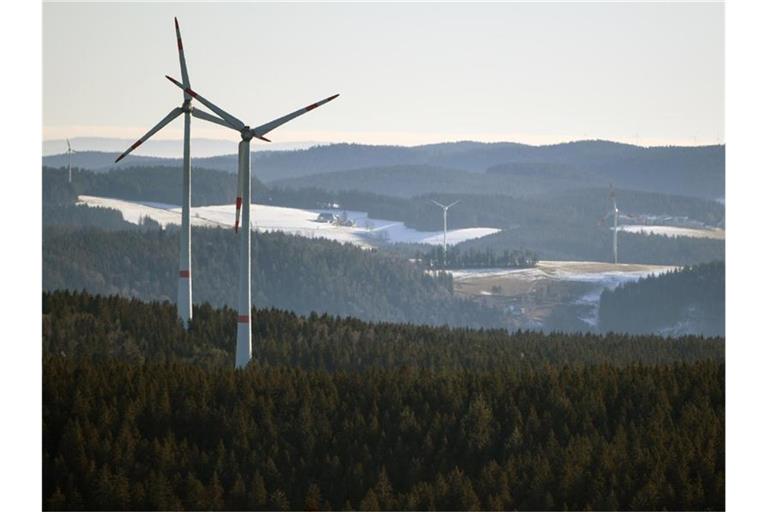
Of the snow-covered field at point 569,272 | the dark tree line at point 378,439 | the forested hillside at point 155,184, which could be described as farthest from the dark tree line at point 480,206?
the dark tree line at point 378,439

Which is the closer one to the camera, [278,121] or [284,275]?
[278,121]

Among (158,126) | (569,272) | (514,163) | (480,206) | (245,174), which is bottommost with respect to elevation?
(569,272)

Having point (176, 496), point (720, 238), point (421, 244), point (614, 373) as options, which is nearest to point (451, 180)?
point (421, 244)

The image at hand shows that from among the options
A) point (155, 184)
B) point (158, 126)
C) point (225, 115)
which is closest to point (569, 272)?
point (155, 184)

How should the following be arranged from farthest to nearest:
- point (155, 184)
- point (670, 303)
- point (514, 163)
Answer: point (155, 184), point (514, 163), point (670, 303)

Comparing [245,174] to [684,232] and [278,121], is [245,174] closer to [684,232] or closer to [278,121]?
[278,121]

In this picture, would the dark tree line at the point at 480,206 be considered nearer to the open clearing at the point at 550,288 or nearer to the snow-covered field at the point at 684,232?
the snow-covered field at the point at 684,232

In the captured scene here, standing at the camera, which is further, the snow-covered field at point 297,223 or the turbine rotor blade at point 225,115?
the snow-covered field at point 297,223
